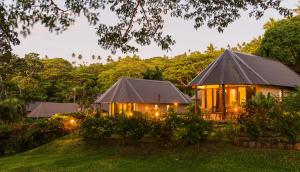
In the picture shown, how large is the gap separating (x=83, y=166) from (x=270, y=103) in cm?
784

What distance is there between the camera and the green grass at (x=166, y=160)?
12242 millimetres

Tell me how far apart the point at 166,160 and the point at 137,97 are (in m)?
26.0

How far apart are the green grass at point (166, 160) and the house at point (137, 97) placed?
2013 cm

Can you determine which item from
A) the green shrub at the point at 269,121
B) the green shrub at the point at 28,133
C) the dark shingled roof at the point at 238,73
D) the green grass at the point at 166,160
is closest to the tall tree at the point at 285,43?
the dark shingled roof at the point at 238,73

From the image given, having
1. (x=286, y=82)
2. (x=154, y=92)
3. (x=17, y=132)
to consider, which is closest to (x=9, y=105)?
(x=17, y=132)

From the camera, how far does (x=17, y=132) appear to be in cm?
2361

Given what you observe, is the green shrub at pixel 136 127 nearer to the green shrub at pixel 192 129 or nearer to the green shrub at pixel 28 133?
the green shrub at pixel 192 129

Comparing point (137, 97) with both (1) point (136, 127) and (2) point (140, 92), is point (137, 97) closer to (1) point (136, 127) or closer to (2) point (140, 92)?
(2) point (140, 92)

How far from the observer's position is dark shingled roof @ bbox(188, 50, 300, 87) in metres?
24.8

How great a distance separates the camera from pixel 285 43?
3909cm

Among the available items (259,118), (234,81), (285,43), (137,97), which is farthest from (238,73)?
(285,43)

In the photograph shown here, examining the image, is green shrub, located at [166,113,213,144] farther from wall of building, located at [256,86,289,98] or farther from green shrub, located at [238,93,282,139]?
wall of building, located at [256,86,289,98]

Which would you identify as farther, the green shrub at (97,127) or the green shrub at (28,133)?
the green shrub at (28,133)

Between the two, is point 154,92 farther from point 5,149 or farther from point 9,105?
point 5,149
